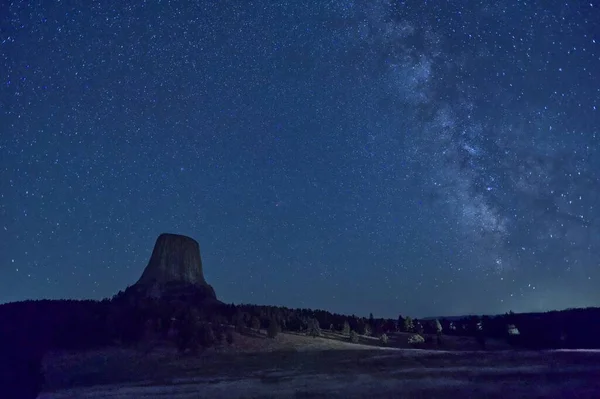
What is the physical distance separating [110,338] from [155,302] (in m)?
15.4

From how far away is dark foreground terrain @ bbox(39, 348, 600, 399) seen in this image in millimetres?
25781

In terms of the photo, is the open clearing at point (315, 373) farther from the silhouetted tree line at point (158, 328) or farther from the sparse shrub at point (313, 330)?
the sparse shrub at point (313, 330)

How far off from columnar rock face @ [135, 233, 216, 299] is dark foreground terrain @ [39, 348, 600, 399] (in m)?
30.9

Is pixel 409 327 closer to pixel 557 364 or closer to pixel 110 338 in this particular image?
pixel 557 364

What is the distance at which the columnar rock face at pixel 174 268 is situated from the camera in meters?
72.7

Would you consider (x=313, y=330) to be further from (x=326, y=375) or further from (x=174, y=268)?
(x=174, y=268)

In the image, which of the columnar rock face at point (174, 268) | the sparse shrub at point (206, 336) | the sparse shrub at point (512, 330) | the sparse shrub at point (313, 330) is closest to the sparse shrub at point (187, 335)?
the sparse shrub at point (206, 336)

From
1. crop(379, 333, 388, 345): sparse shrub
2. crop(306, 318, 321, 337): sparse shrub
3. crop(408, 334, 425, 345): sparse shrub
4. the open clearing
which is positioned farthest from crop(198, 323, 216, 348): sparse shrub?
crop(408, 334, 425, 345): sparse shrub

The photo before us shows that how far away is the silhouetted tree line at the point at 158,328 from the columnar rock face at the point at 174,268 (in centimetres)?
387

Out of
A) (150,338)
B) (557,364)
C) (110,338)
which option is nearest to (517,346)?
(557,364)

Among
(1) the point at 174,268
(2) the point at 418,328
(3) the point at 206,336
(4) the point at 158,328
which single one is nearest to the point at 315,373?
(3) the point at 206,336

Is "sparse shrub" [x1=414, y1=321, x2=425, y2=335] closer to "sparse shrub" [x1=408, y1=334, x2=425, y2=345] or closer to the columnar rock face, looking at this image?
"sparse shrub" [x1=408, y1=334, x2=425, y2=345]

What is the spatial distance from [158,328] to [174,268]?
3004cm

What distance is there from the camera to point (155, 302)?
6025 centimetres
